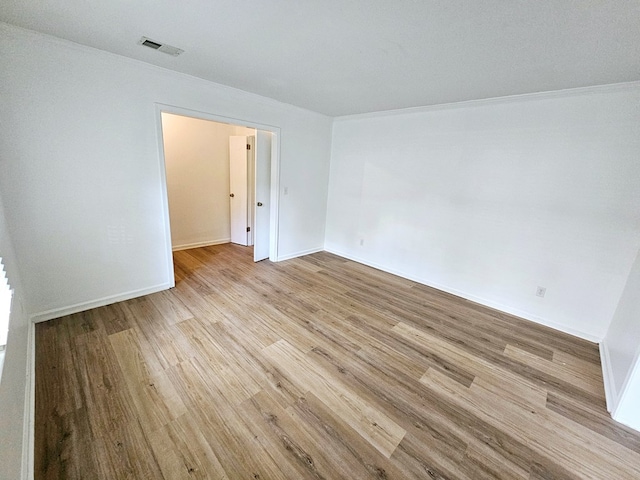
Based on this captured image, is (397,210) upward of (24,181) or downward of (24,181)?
downward

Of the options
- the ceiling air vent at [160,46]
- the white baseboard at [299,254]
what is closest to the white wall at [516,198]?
the white baseboard at [299,254]

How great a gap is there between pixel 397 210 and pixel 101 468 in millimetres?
3852

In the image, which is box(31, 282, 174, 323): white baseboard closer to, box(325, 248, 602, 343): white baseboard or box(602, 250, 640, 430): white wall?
box(325, 248, 602, 343): white baseboard

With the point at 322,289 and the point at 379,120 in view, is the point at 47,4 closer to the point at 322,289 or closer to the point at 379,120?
the point at 322,289

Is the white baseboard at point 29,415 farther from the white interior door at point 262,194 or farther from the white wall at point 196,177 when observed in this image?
the white wall at point 196,177

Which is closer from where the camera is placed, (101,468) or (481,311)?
(101,468)

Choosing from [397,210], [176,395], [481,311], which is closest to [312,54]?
[397,210]

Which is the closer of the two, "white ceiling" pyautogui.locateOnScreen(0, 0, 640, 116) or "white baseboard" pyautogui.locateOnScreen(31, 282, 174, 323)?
"white ceiling" pyautogui.locateOnScreen(0, 0, 640, 116)

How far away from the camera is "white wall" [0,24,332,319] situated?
204 cm

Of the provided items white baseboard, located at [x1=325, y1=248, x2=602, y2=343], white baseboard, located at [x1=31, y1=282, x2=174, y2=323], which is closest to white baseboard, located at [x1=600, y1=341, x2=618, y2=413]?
white baseboard, located at [x1=325, y1=248, x2=602, y2=343]

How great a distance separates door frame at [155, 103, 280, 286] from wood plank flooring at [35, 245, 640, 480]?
32.6 inches

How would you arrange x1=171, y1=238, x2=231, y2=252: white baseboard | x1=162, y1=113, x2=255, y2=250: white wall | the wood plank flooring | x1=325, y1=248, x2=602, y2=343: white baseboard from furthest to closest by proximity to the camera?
x1=171, y1=238, x2=231, y2=252: white baseboard → x1=162, y1=113, x2=255, y2=250: white wall → x1=325, y1=248, x2=602, y2=343: white baseboard → the wood plank flooring

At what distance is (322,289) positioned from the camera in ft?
11.0

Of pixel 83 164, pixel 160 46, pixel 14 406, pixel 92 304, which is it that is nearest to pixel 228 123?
pixel 160 46
